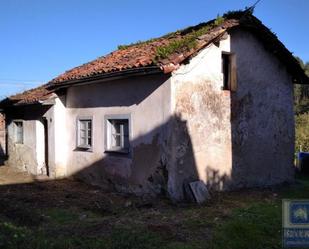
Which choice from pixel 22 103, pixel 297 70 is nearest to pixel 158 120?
pixel 297 70

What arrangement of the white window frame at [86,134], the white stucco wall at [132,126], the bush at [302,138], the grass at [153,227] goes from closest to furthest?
1. the grass at [153,227]
2. the white stucco wall at [132,126]
3. the white window frame at [86,134]
4. the bush at [302,138]

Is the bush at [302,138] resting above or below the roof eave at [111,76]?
below

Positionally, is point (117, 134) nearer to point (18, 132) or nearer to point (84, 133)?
point (84, 133)

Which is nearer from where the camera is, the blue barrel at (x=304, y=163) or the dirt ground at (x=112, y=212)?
the dirt ground at (x=112, y=212)

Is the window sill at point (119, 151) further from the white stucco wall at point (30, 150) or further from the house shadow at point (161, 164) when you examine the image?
the white stucco wall at point (30, 150)

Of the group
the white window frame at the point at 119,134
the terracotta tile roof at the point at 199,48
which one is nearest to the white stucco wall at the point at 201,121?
the terracotta tile roof at the point at 199,48

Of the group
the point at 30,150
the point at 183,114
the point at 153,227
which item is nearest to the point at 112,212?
the point at 153,227

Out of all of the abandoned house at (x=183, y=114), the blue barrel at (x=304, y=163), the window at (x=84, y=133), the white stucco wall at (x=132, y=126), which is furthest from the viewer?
the blue barrel at (x=304, y=163)

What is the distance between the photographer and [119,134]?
11.7 meters

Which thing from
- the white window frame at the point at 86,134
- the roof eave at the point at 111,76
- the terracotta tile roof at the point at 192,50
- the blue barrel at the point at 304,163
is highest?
the terracotta tile roof at the point at 192,50

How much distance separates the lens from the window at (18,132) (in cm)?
1683

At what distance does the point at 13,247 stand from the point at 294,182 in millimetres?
Result: 10510

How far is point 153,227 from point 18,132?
11.6 m

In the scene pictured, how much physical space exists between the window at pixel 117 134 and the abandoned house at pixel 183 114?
0.10 feet
